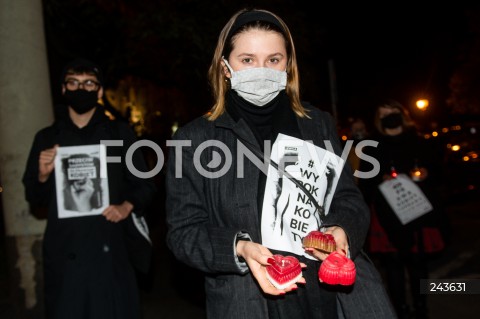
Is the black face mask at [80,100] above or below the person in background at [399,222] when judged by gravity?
above

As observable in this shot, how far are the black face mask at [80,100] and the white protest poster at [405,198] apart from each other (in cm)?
269

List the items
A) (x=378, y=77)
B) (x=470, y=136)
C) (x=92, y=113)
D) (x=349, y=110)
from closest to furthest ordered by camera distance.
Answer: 1. (x=92, y=113)
2. (x=470, y=136)
3. (x=378, y=77)
4. (x=349, y=110)

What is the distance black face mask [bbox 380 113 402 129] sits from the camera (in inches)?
188

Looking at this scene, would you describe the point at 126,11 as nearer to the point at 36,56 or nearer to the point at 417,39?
the point at 36,56

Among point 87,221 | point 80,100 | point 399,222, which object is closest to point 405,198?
point 399,222

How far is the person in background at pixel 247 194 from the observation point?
Result: 1878 mm

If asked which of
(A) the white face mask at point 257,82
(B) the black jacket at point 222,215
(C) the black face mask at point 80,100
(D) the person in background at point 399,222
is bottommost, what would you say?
(D) the person in background at point 399,222

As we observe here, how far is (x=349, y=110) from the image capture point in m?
38.3

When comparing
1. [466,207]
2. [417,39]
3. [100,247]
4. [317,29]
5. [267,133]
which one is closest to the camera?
[267,133]

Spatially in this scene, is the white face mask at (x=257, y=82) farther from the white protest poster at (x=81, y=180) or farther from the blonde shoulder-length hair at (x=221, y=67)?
the white protest poster at (x=81, y=180)

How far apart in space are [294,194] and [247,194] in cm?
18

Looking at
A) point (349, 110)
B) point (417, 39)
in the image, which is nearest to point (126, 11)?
point (417, 39)

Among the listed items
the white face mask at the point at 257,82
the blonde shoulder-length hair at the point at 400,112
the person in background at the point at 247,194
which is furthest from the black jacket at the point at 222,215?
the blonde shoulder-length hair at the point at 400,112

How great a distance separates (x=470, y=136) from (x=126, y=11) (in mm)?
9455
